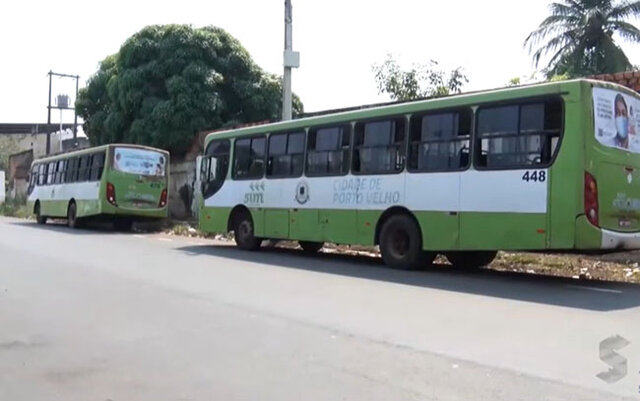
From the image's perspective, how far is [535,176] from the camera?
10.1 meters

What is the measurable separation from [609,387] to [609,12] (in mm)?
28982

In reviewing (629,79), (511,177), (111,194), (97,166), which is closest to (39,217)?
(97,166)

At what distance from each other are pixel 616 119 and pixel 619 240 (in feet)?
5.80

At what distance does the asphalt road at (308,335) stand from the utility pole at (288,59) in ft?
28.5

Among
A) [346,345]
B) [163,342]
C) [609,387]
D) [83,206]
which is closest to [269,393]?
[346,345]

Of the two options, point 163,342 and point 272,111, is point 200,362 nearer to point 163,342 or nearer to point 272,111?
point 163,342

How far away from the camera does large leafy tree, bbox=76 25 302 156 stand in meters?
27.4

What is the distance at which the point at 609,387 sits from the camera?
5.22m

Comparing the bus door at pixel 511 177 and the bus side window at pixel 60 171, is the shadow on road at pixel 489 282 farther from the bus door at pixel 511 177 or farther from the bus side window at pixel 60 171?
the bus side window at pixel 60 171

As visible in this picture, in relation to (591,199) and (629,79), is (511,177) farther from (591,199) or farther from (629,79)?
(629,79)

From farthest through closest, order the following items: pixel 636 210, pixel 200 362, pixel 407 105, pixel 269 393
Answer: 1. pixel 407 105
2. pixel 636 210
3. pixel 200 362
4. pixel 269 393

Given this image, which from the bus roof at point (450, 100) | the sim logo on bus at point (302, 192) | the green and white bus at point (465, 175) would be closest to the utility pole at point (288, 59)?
the bus roof at point (450, 100)

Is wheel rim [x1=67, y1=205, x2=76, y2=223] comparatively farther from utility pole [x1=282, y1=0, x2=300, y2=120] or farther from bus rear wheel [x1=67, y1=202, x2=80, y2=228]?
utility pole [x1=282, y1=0, x2=300, y2=120]

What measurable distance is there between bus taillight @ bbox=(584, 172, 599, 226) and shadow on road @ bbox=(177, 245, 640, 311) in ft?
3.42
